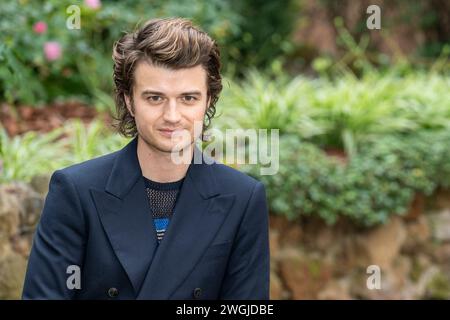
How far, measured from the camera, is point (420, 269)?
16.9ft

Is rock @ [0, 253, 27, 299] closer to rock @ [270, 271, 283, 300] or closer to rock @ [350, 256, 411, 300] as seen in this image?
rock @ [270, 271, 283, 300]

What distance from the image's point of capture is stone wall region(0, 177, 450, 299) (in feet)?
15.7

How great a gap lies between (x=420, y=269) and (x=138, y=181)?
10.5ft

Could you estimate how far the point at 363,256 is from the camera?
487 centimetres

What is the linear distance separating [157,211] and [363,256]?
270 centimetres

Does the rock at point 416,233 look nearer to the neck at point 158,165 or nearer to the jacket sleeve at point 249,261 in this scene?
the jacket sleeve at point 249,261

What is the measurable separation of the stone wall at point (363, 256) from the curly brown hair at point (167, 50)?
8.01 feet

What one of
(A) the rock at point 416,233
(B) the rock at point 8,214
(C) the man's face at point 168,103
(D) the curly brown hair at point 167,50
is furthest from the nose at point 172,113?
(A) the rock at point 416,233

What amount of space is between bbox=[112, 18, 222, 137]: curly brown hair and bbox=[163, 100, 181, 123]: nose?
0.10 m

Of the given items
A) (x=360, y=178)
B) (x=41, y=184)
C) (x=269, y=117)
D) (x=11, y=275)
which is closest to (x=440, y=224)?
(x=360, y=178)

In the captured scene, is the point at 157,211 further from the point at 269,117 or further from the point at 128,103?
the point at 269,117

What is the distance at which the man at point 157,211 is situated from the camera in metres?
2.26

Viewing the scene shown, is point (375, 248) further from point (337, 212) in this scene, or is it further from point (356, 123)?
point (356, 123)

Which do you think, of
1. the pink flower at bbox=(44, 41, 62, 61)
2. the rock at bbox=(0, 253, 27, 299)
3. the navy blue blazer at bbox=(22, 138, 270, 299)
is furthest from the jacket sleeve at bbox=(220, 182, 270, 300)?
the pink flower at bbox=(44, 41, 62, 61)
